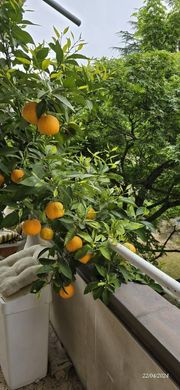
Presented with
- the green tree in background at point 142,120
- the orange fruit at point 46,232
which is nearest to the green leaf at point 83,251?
the orange fruit at point 46,232

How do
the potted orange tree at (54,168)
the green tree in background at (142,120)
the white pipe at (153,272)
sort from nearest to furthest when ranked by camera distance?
the white pipe at (153,272) < the potted orange tree at (54,168) < the green tree in background at (142,120)

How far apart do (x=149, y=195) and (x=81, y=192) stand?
7.12 ft

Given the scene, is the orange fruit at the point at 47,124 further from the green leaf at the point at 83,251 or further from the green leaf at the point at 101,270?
the green leaf at the point at 101,270

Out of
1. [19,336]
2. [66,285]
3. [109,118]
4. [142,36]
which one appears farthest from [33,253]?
[142,36]

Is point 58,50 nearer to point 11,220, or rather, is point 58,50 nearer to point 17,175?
point 17,175

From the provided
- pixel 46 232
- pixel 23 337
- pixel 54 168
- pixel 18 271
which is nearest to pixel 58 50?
pixel 54 168

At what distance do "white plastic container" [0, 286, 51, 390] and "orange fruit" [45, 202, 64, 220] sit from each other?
0.60 meters

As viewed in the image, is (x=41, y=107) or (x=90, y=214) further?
(x=90, y=214)

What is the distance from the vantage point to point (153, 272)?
2.46ft

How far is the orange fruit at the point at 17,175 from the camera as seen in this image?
2.90 ft

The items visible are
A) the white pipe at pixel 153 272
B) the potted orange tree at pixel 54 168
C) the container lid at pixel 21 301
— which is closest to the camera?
the white pipe at pixel 153 272

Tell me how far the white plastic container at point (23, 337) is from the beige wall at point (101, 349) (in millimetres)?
150

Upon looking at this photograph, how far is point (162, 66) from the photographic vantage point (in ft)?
7.61

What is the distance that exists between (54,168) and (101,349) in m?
0.75
